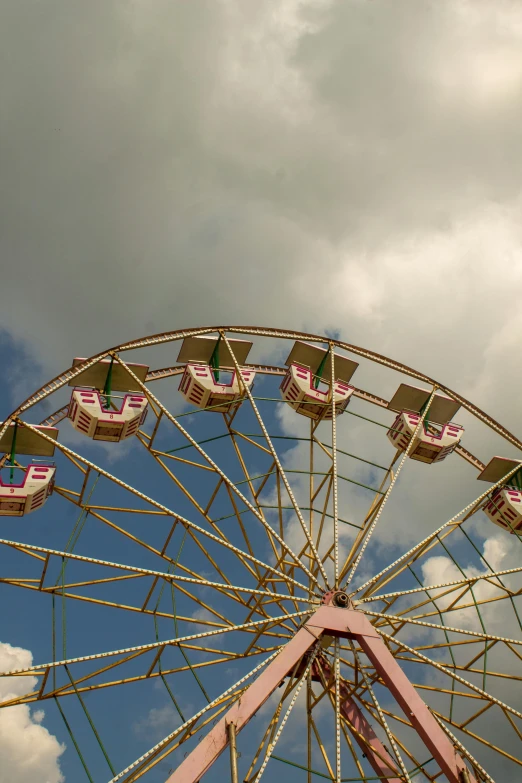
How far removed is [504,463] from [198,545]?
7566 mm

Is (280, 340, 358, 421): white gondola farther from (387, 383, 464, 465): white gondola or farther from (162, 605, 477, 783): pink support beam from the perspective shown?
(162, 605, 477, 783): pink support beam

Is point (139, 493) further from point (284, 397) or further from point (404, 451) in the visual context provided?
point (404, 451)

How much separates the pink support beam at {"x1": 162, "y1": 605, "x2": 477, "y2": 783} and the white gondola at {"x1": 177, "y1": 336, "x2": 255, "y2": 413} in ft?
18.5

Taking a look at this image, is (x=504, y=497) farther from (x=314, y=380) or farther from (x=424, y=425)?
(x=314, y=380)

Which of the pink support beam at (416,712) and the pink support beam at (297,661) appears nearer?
the pink support beam at (297,661)

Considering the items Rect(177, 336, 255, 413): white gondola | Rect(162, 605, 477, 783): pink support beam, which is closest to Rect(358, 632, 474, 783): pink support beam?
Rect(162, 605, 477, 783): pink support beam

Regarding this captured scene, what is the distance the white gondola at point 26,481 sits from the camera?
52.2 ft

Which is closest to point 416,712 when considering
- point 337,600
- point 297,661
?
point 297,661

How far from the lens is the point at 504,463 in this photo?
19047mm

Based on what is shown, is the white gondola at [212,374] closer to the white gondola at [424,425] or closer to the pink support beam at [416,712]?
the white gondola at [424,425]

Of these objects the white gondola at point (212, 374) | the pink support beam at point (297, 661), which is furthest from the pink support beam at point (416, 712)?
the white gondola at point (212, 374)

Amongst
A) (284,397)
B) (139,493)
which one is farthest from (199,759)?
(284,397)

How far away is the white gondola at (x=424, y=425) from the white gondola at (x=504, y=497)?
104cm

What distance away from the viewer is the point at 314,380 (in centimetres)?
1892
